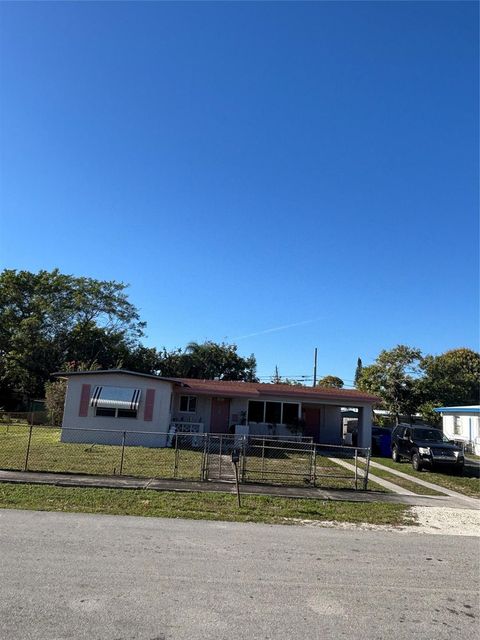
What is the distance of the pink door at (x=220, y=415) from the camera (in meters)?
26.2

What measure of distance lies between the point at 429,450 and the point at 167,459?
32.0 feet

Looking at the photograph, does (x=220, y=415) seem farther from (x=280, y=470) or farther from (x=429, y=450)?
(x=429, y=450)

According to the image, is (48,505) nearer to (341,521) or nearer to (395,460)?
(341,521)

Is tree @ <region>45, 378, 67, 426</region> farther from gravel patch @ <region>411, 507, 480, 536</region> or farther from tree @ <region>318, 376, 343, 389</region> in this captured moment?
tree @ <region>318, 376, 343, 389</region>

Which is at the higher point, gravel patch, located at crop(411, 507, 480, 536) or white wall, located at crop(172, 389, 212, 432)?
white wall, located at crop(172, 389, 212, 432)

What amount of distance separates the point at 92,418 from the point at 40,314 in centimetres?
2841

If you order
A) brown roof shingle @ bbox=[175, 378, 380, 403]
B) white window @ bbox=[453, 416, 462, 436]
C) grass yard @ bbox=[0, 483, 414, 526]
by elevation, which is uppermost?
brown roof shingle @ bbox=[175, 378, 380, 403]

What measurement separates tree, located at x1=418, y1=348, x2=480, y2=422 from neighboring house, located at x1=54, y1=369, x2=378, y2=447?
581 inches

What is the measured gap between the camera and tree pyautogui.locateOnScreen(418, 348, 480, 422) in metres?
40.0

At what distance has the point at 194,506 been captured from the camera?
32.3 feet

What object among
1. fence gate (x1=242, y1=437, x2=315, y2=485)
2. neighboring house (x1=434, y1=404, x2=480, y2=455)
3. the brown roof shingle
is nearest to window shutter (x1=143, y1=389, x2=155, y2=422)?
the brown roof shingle

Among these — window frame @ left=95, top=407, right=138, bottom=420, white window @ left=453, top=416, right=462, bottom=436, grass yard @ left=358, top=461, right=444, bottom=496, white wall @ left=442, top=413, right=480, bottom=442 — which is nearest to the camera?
grass yard @ left=358, top=461, right=444, bottom=496

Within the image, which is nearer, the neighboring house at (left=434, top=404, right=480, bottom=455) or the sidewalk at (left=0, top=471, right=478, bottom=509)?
the sidewalk at (left=0, top=471, right=478, bottom=509)

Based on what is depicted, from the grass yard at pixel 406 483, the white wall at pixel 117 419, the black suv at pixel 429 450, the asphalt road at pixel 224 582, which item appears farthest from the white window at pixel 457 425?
the asphalt road at pixel 224 582
